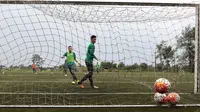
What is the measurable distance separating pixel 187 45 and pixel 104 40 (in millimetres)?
2724

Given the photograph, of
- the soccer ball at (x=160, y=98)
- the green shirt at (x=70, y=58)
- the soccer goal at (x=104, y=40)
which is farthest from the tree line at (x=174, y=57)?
the green shirt at (x=70, y=58)

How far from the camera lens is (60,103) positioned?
8.03 meters

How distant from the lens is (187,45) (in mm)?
9820

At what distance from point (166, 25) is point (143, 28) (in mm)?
621

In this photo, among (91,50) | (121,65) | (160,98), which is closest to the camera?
(160,98)

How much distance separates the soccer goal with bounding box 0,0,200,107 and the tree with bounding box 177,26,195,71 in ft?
0.09

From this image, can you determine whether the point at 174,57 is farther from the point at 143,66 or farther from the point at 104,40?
the point at 104,40

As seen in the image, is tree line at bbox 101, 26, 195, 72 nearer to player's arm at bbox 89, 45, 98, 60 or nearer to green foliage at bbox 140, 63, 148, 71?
green foliage at bbox 140, 63, 148, 71

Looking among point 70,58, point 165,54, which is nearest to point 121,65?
point 165,54

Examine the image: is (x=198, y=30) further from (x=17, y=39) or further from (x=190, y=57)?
(x=17, y=39)

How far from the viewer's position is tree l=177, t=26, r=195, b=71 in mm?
9367

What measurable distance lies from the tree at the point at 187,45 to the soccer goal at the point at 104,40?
3cm

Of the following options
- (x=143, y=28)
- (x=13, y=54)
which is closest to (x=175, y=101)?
(x=143, y=28)

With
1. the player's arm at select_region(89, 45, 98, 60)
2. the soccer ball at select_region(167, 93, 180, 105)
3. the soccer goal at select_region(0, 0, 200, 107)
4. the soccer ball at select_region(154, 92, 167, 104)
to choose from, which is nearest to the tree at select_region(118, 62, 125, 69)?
the soccer goal at select_region(0, 0, 200, 107)
